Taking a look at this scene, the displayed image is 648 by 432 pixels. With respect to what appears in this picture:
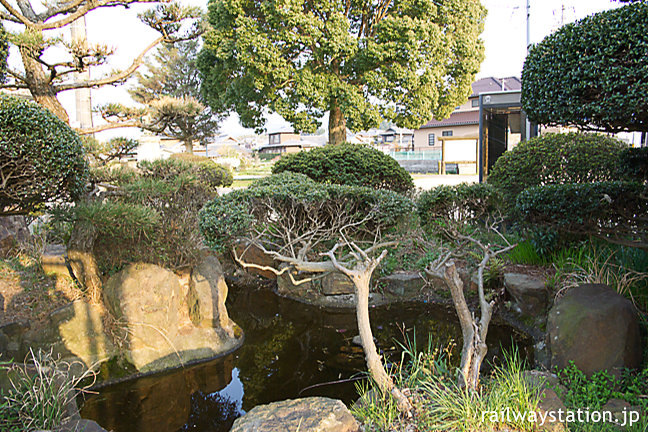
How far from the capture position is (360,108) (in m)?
11.9

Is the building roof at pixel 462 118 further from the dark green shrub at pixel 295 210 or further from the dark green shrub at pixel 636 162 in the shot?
the dark green shrub at pixel 636 162

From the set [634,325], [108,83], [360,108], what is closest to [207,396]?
[634,325]

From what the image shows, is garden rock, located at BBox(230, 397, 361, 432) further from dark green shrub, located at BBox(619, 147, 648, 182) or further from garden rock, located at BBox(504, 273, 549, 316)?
dark green shrub, located at BBox(619, 147, 648, 182)

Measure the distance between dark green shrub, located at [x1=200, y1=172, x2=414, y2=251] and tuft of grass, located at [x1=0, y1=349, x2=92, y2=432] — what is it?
221cm

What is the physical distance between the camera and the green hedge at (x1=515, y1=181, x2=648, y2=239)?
13.7 ft

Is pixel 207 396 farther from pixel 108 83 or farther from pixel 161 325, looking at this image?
pixel 108 83

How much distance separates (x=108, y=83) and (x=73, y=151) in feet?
6.92

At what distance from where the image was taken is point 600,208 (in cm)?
418

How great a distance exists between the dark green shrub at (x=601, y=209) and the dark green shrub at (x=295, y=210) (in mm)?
2041

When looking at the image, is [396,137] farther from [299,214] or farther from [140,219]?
[140,219]

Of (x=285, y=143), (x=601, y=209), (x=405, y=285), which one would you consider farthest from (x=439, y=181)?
(x=285, y=143)

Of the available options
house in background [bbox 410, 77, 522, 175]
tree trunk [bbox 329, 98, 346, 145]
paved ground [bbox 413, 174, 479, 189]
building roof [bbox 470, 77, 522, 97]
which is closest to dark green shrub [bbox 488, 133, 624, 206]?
tree trunk [bbox 329, 98, 346, 145]

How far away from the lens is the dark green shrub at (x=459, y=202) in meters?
6.34

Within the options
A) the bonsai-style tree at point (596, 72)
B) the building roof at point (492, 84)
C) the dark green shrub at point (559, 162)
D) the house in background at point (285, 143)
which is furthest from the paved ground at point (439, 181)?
the house in background at point (285, 143)
